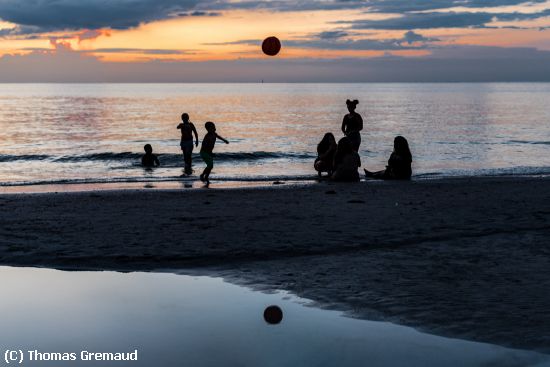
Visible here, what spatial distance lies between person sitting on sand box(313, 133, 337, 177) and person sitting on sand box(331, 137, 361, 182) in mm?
690

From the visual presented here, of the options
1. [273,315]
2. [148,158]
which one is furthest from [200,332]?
[148,158]

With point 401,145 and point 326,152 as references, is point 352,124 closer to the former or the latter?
point 326,152

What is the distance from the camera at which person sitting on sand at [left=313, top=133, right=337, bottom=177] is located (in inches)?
747

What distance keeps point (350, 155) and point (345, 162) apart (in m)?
→ 0.29

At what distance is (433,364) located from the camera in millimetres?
5004

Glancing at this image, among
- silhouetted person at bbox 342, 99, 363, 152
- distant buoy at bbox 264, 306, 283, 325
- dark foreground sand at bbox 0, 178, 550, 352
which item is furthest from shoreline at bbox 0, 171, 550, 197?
distant buoy at bbox 264, 306, 283, 325

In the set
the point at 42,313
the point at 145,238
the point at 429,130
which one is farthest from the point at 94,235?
the point at 429,130

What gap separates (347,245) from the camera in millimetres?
9453

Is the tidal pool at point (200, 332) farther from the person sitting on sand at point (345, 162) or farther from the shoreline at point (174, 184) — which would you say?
the shoreline at point (174, 184)

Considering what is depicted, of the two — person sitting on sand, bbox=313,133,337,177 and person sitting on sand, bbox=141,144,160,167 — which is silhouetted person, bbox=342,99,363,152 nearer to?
person sitting on sand, bbox=313,133,337,177

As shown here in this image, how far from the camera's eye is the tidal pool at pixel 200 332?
5.14 metres

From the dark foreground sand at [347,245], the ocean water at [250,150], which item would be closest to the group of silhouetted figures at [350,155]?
the ocean water at [250,150]

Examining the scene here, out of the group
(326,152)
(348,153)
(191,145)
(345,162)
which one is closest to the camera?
(348,153)

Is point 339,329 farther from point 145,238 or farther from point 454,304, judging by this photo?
point 145,238
